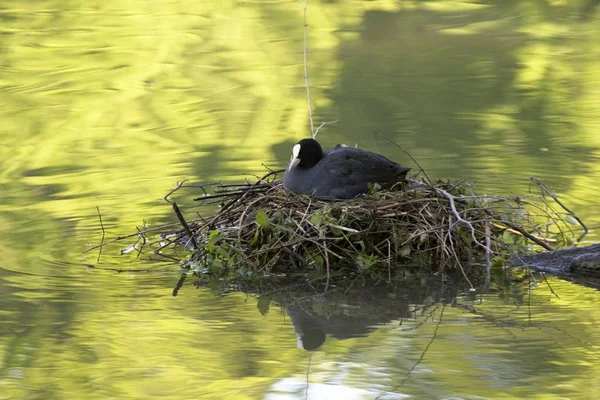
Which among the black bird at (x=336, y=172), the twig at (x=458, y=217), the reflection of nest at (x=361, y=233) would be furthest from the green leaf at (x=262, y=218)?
the twig at (x=458, y=217)

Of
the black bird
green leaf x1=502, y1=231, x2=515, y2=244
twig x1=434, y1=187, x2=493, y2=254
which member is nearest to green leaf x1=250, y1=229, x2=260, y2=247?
the black bird

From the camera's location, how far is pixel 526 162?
853 cm

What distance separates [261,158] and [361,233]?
2.85 metres

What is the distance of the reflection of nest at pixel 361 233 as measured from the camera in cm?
609

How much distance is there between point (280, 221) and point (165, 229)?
1.15 m

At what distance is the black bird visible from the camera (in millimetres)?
6293

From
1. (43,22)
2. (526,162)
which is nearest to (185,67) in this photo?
(43,22)

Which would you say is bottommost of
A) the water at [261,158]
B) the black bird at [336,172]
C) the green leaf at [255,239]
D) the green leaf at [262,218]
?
the water at [261,158]

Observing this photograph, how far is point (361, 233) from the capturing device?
6102mm

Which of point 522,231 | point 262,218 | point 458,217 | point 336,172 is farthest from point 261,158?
point 458,217

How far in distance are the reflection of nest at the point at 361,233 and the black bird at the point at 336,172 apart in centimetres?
7

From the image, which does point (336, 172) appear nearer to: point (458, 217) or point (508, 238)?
point (458, 217)

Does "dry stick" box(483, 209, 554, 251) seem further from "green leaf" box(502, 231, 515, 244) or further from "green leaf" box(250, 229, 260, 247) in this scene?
"green leaf" box(250, 229, 260, 247)

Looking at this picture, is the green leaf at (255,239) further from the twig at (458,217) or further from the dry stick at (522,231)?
the dry stick at (522,231)
